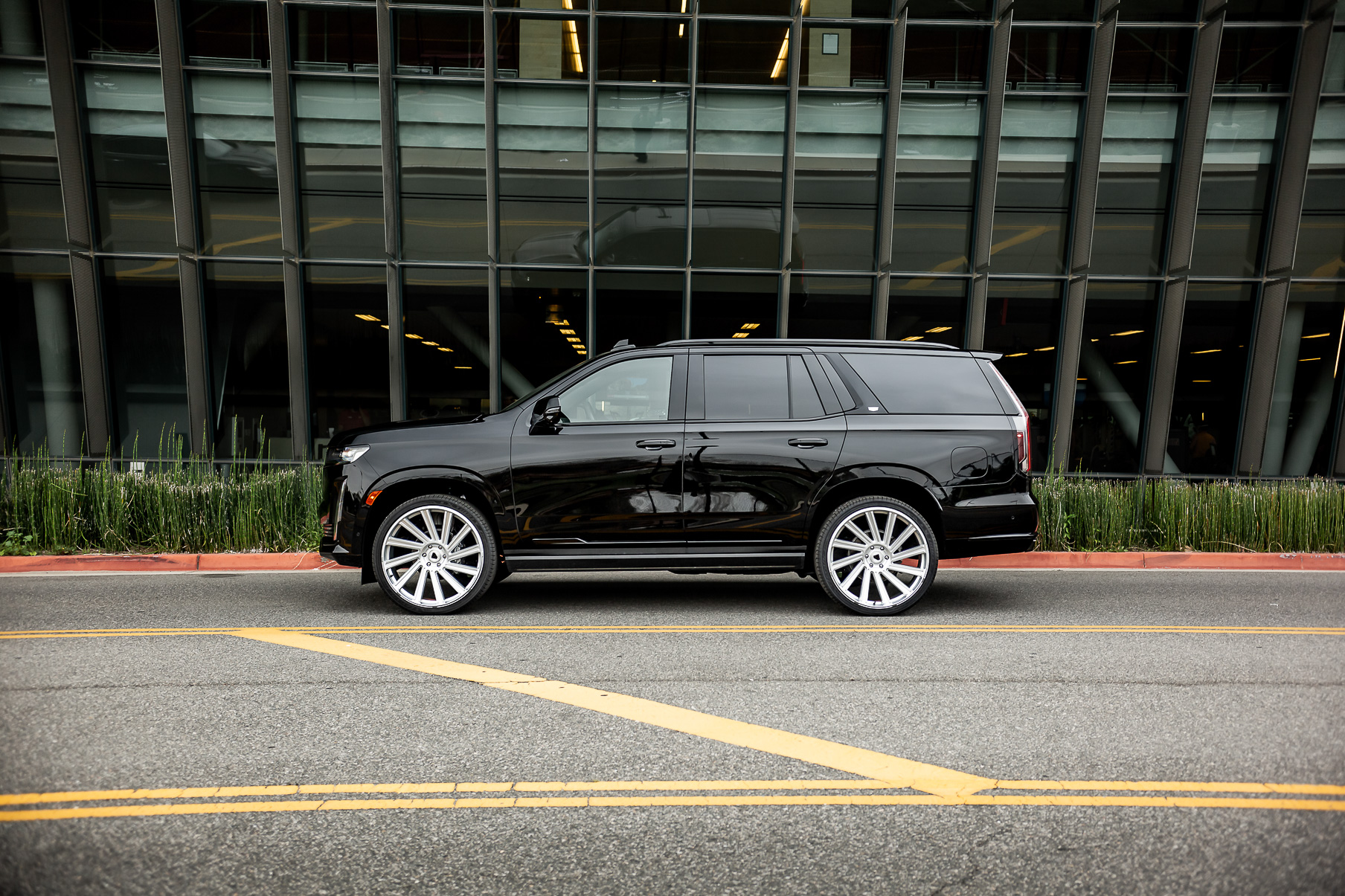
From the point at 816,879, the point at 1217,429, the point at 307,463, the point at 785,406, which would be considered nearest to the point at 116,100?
the point at 307,463

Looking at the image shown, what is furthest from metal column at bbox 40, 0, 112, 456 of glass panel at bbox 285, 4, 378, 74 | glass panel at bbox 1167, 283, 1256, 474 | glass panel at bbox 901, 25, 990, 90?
glass panel at bbox 1167, 283, 1256, 474

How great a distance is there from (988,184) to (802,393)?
8964 millimetres

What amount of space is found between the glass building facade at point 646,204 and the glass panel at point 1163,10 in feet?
0.16

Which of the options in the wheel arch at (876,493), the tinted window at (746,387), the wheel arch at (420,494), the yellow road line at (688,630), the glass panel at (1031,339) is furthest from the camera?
the glass panel at (1031,339)

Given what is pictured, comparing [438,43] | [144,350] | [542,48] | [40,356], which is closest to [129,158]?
[144,350]

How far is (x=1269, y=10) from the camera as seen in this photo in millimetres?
13422

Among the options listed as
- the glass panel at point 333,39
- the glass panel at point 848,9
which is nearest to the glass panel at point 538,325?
the glass panel at point 333,39

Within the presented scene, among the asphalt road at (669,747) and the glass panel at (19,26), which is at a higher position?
the glass panel at (19,26)

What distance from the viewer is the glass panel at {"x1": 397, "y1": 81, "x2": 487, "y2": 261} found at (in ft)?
44.4

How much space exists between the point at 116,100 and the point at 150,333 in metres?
3.72

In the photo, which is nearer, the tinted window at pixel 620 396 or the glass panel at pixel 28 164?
the tinted window at pixel 620 396

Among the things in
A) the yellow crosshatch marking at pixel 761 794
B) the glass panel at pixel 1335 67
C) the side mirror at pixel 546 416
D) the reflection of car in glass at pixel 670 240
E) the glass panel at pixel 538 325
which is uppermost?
the glass panel at pixel 1335 67

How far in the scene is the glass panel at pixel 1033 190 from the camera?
1377 centimetres

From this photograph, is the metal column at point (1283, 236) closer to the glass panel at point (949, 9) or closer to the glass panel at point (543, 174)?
the glass panel at point (949, 9)
